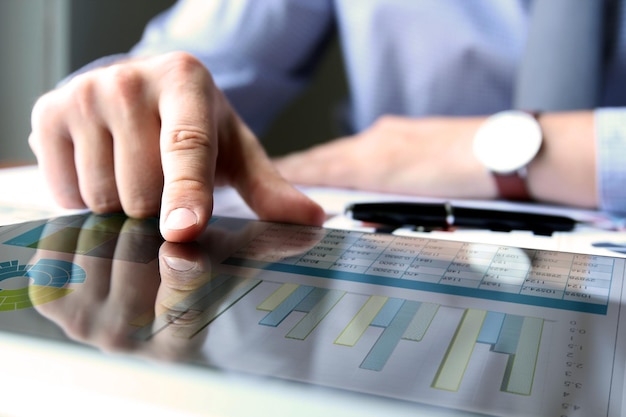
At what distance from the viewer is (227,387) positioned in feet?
0.65

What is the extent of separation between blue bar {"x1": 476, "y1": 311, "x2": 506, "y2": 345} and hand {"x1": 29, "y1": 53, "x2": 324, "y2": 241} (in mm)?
192

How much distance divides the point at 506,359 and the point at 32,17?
131 centimetres

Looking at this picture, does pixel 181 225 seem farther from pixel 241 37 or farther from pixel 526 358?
pixel 241 37

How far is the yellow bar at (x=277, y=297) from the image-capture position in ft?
0.89

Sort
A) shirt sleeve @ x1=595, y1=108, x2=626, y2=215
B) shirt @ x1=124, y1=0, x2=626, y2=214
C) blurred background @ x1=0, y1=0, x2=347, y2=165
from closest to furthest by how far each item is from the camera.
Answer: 1. shirt sleeve @ x1=595, y1=108, x2=626, y2=215
2. shirt @ x1=124, y1=0, x2=626, y2=214
3. blurred background @ x1=0, y1=0, x2=347, y2=165

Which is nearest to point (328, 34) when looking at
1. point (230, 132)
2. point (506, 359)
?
point (230, 132)

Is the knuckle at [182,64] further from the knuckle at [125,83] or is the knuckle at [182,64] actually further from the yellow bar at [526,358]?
the yellow bar at [526,358]

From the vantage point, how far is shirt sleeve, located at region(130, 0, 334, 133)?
91 centimetres

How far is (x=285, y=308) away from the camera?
0.27 m

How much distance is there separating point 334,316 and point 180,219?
14cm

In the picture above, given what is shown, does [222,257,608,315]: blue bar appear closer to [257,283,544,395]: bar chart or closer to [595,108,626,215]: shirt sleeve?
[257,283,544,395]: bar chart

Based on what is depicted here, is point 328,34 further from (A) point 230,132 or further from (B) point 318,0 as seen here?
(A) point 230,132

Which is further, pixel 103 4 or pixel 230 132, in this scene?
pixel 103 4

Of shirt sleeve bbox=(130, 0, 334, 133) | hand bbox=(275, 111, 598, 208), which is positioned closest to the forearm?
hand bbox=(275, 111, 598, 208)
